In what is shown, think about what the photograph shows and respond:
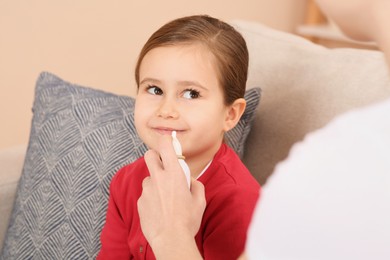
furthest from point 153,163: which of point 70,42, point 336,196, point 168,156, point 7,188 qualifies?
point 70,42

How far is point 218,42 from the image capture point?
1.03m

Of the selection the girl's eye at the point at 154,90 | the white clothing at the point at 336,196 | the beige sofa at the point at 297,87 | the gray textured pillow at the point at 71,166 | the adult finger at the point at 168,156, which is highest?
the white clothing at the point at 336,196

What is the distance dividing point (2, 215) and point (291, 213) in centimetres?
116

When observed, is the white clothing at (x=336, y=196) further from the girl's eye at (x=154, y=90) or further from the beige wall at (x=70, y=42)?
the beige wall at (x=70, y=42)

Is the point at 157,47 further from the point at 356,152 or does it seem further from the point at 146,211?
the point at 356,152

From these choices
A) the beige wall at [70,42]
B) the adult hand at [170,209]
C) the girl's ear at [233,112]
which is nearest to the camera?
the adult hand at [170,209]

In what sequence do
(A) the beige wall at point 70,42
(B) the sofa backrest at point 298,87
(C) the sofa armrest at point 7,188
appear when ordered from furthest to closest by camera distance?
(A) the beige wall at point 70,42
(C) the sofa armrest at point 7,188
(B) the sofa backrest at point 298,87

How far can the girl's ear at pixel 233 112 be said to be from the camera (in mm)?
1065

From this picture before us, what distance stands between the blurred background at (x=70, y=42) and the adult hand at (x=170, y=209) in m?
1.51

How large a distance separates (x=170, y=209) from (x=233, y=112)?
0.33 metres

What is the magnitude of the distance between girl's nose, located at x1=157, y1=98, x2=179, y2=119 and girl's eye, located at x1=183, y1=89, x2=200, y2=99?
0.08 feet

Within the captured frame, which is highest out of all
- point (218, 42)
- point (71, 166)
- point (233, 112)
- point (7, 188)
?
point (218, 42)

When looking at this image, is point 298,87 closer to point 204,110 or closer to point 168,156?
point 204,110

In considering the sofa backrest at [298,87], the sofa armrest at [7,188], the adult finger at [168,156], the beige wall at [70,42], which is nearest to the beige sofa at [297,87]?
the sofa backrest at [298,87]
